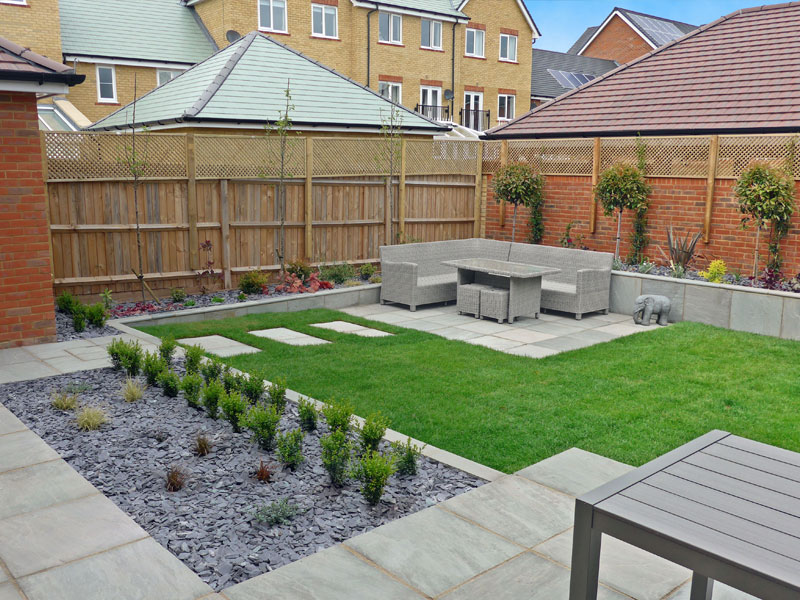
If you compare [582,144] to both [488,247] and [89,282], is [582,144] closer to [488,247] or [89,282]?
[488,247]

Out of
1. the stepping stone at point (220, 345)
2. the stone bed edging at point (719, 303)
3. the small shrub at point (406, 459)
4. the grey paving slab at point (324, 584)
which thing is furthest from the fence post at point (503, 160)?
the grey paving slab at point (324, 584)

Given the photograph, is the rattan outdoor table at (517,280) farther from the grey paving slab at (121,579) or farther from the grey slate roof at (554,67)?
the grey slate roof at (554,67)

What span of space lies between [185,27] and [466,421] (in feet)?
78.4

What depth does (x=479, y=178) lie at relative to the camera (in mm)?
13844

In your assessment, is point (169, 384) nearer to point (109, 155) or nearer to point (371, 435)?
point (371, 435)

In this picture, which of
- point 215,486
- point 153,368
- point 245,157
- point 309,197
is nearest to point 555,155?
point 309,197

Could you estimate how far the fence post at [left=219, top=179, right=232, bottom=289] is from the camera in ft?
A: 34.6

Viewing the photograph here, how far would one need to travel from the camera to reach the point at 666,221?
37.5ft

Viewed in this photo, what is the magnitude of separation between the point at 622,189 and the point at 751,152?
187 centimetres

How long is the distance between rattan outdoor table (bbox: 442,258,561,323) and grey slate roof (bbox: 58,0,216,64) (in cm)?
1700

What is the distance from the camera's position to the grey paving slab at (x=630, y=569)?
3.26m

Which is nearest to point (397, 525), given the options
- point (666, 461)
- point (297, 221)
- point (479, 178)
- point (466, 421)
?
point (666, 461)

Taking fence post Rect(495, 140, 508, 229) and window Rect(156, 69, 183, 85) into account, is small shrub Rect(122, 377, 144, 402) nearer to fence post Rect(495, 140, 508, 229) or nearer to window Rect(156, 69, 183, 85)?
fence post Rect(495, 140, 508, 229)

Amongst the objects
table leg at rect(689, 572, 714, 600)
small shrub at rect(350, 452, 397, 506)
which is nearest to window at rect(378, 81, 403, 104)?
small shrub at rect(350, 452, 397, 506)
